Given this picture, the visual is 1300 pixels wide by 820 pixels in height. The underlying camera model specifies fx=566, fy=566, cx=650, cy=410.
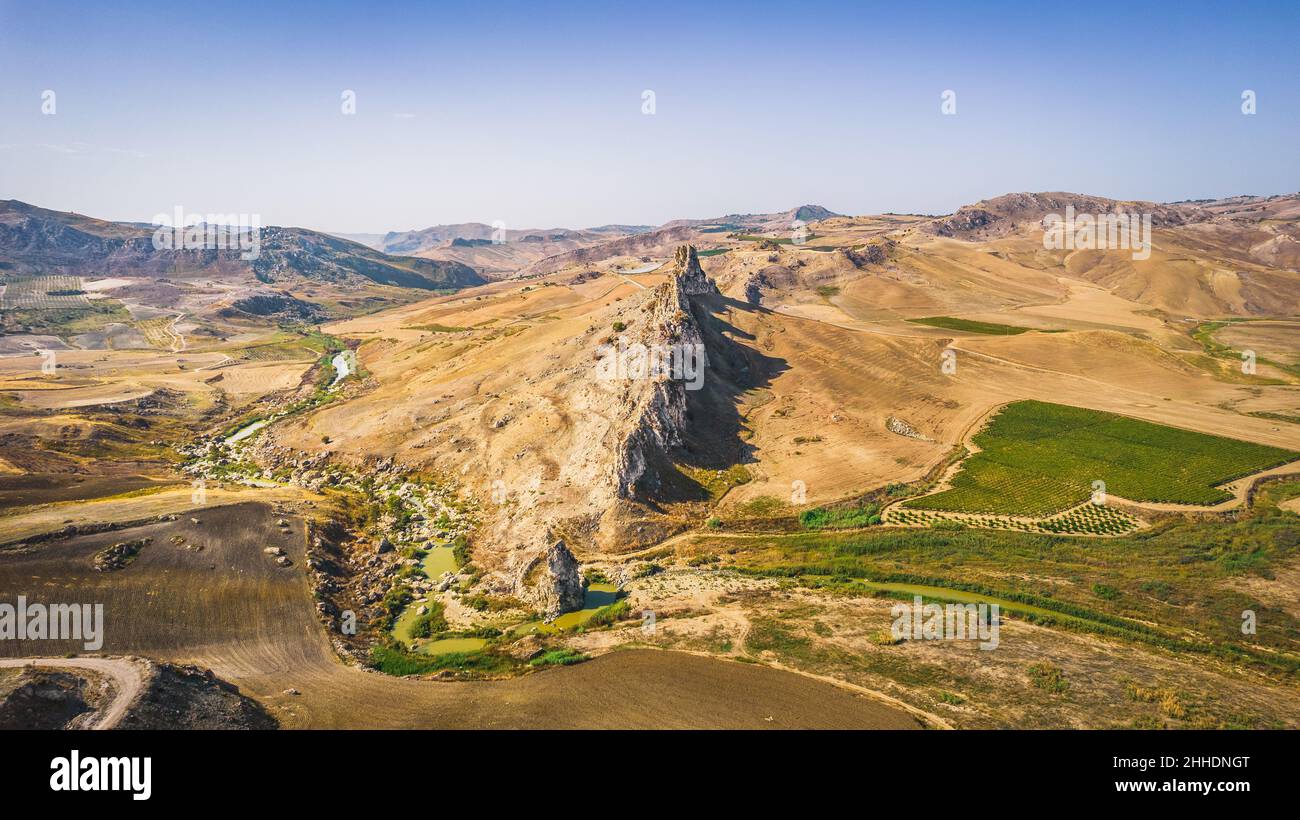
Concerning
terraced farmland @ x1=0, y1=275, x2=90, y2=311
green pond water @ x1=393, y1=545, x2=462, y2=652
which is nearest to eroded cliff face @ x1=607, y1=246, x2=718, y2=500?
green pond water @ x1=393, y1=545, x2=462, y2=652

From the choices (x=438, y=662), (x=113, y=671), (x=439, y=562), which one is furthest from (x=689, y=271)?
(x=113, y=671)

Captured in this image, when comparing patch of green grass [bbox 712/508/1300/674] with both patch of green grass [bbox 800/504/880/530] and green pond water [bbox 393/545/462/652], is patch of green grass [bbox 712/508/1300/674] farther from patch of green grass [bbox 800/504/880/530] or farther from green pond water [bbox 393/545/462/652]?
green pond water [bbox 393/545/462/652]

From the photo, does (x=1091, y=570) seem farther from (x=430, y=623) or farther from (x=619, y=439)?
(x=430, y=623)

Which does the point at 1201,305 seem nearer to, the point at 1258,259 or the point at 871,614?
the point at 1258,259

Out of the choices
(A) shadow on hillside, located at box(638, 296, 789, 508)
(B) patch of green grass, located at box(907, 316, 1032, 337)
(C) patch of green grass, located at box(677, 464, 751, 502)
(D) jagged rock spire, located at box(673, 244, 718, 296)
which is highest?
(D) jagged rock spire, located at box(673, 244, 718, 296)

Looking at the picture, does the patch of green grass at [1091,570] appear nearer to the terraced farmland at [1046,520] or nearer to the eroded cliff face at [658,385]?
the terraced farmland at [1046,520]

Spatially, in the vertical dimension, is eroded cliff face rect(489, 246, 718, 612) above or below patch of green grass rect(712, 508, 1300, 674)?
above
